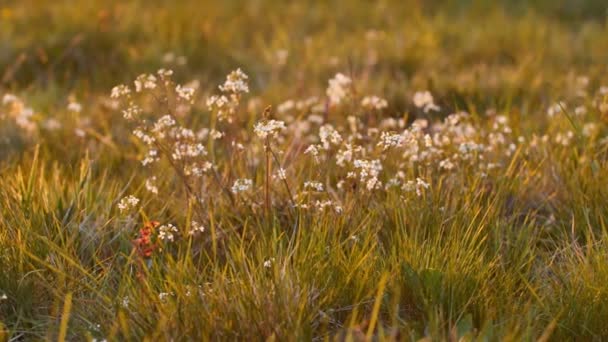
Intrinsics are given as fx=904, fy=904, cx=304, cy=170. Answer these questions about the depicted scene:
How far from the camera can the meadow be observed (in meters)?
2.65

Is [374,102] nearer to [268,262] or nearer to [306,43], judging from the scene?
[268,262]

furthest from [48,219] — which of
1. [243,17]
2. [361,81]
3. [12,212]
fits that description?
[243,17]

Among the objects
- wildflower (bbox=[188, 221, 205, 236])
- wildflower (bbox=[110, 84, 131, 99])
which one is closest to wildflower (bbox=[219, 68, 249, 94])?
wildflower (bbox=[110, 84, 131, 99])

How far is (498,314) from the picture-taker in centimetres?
273

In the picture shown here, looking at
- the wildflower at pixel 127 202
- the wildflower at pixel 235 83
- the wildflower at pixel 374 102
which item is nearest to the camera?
the wildflower at pixel 127 202

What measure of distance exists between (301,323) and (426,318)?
1.29ft

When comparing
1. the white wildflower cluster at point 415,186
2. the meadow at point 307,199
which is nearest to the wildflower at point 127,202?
the meadow at point 307,199

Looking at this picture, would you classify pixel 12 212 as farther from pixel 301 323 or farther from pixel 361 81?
pixel 361 81

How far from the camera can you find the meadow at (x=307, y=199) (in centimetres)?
265

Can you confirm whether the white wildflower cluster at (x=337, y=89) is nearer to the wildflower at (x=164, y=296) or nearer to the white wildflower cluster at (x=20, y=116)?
the white wildflower cluster at (x=20, y=116)

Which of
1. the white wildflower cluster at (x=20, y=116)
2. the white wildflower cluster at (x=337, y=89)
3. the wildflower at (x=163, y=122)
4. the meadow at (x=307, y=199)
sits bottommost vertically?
the meadow at (x=307, y=199)

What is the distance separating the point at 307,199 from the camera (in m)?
3.36

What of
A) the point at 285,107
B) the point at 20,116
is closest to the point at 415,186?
the point at 285,107

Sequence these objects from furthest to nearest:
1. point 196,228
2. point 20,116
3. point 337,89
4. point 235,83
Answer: point 20,116
point 337,89
point 235,83
point 196,228
